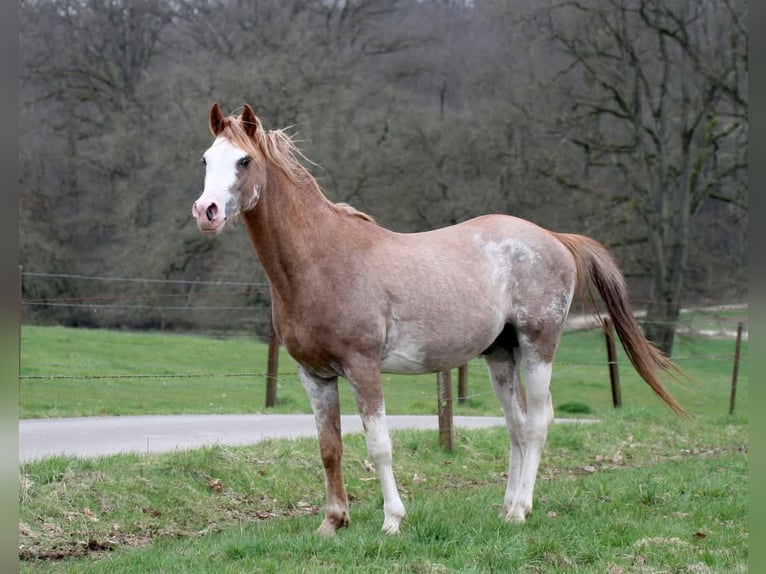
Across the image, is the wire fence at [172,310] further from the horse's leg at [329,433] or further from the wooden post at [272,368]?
the horse's leg at [329,433]

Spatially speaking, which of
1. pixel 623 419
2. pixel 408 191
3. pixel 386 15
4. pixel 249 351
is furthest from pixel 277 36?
pixel 623 419

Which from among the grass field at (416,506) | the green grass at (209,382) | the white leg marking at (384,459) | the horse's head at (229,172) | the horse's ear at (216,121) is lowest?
the green grass at (209,382)

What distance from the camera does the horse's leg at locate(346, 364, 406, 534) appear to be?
17.7 ft

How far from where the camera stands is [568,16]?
2245 cm

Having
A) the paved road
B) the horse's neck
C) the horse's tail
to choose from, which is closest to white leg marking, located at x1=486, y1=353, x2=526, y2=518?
the horse's tail

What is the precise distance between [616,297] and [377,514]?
8.69 ft

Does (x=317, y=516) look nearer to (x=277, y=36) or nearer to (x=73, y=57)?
(x=277, y=36)

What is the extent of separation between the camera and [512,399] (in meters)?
6.45

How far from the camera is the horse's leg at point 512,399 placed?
6.41m

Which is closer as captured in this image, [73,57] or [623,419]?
[623,419]

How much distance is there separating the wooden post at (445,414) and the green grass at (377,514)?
0.51ft

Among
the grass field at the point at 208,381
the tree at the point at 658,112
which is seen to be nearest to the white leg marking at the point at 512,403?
the grass field at the point at 208,381

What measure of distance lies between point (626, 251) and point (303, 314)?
63.2 ft

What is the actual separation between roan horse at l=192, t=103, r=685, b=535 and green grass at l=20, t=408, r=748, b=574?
51cm
